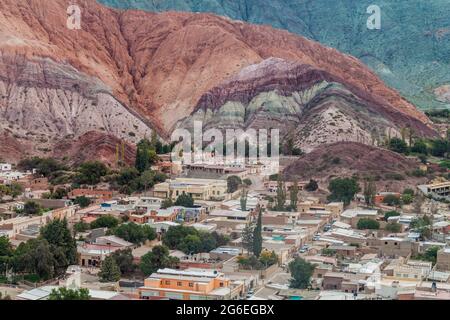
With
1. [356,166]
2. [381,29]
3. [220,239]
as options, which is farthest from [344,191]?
[381,29]

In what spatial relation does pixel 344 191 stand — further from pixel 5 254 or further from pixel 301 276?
pixel 5 254

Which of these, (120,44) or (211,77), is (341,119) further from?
(120,44)

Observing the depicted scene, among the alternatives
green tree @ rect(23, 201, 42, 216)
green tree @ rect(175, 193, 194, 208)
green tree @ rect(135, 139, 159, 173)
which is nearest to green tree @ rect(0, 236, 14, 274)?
green tree @ rect(23, 201, 42, 216)

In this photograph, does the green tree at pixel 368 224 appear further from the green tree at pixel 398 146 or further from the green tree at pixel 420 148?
the green tree at pixel 420 148

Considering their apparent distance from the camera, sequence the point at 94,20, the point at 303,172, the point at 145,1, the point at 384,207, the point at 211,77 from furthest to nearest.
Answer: the point at 145,1, the point at 94,20, the point at 211,77, the point at 303,172, the point at 384,207

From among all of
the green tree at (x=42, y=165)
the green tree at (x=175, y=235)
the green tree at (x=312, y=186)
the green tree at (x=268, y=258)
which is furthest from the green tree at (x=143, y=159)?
the green tree at (x=268, y=258)

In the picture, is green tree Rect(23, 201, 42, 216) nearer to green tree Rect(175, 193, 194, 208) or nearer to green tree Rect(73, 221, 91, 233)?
green tree Rect(73, 221, 91, 233)
